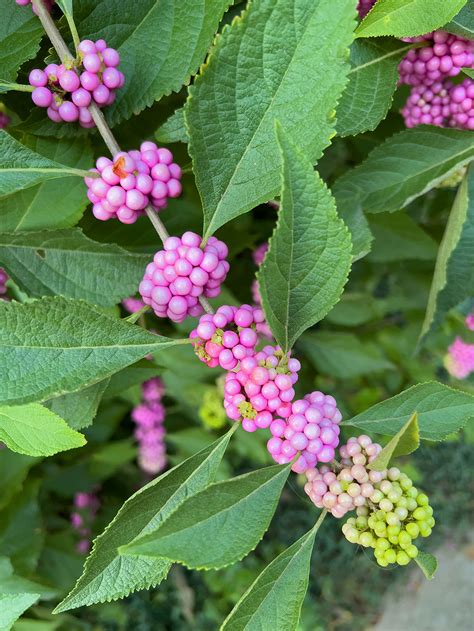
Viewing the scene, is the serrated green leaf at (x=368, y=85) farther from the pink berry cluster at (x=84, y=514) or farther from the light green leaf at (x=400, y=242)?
the pink berry cluster at (x=84, y=514)

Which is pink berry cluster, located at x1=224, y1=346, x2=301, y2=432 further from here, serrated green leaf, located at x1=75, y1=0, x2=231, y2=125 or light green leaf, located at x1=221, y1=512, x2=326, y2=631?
serrated green leaf, located at x1=75, y1=0, x2=231, y2=125

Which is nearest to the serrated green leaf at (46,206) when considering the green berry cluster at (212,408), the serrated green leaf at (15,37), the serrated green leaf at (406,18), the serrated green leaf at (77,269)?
the serrated green leaf at (77,269)

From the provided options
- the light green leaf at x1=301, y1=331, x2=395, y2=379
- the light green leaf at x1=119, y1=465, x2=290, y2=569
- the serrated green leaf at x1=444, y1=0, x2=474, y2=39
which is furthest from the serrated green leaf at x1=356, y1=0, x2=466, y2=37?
the light green leaf at x1=301, y1=331, x2=395, y2=379

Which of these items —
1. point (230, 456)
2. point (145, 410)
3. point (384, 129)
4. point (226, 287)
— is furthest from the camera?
point (230, 456)

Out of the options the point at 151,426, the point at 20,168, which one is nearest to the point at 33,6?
the point at 20,168

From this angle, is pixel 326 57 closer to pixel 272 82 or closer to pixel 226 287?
pixel 272 82

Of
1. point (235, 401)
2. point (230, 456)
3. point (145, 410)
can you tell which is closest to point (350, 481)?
point (235, 401)

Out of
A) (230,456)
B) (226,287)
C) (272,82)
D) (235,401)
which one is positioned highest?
(272,82)
